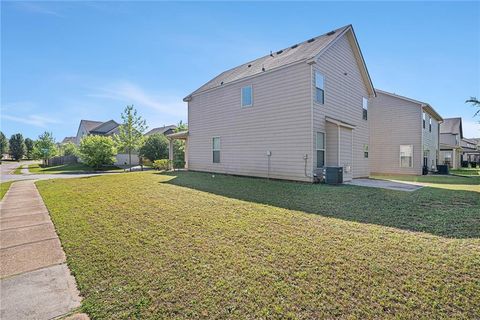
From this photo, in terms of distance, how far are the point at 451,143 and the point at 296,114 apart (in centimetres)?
3282

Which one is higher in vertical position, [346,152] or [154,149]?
[154,149]

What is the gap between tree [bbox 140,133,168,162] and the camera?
28594 millimetres

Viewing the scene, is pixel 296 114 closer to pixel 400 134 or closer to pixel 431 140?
pixel 400 134

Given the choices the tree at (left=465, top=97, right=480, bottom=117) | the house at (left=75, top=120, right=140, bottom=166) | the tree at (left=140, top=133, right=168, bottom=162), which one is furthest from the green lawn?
the house at (left=75, top=120, right=140, bottom=166)

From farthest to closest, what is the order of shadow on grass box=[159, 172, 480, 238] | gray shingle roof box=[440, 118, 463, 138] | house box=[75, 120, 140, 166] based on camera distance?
house box=[75, 120, 140, 166] → gray shingle roof box=[440, 118, 463, 138] → shadow on grass box=[159, 172, 480, 238]

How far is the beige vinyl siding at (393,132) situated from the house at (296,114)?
17.7 feet

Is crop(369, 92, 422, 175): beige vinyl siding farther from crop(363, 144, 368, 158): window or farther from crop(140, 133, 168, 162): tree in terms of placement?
crop(140, 133, 168, 162): tree

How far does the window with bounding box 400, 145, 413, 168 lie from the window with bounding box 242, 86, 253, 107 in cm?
A: 1369

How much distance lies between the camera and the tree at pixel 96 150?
25.2 metres

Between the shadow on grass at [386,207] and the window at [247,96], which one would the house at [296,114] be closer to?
the window at [247,96]

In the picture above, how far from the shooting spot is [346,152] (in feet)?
38.7

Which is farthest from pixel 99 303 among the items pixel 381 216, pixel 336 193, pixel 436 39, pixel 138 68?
pixel 436 39

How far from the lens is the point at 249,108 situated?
12703 millimetres

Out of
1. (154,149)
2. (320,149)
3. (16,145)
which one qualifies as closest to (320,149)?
(320,149)
